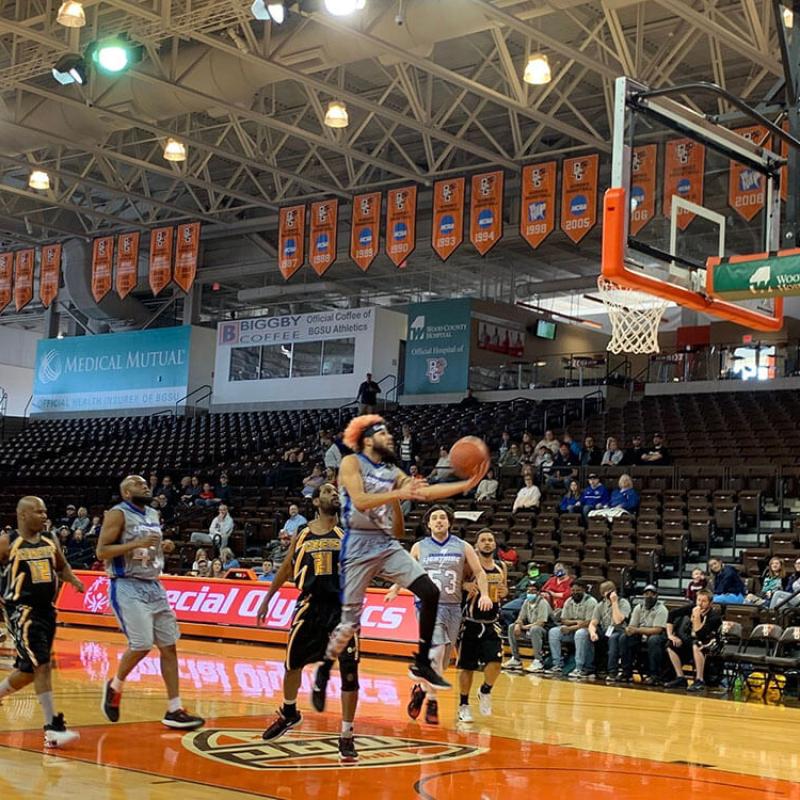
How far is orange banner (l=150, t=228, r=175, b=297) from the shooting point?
2959 centimetres

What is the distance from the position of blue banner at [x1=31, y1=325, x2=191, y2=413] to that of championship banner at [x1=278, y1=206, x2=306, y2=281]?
9.25 metres

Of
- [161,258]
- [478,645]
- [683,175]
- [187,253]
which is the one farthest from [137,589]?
[161,258]

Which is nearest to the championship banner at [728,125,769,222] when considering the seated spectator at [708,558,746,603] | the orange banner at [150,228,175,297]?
the seated spectator at [708,558,746,603]

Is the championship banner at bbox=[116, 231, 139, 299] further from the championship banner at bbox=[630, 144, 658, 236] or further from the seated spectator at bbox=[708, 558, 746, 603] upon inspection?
the championship banner at bbox=[630, 144, 658, 236]

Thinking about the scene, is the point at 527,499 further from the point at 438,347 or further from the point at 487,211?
the point at 438,347

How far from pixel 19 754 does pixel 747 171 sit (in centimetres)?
693

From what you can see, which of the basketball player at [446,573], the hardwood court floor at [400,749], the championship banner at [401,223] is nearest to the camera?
the hardwood court floor at [400,749]

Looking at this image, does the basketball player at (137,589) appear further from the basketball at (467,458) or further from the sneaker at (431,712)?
the basketball at (467,458)

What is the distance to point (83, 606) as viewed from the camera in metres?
19.0

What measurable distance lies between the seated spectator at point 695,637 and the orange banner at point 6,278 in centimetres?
2428

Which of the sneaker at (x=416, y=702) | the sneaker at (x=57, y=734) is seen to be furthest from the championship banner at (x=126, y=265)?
the sneaker at (x=57, y=734)

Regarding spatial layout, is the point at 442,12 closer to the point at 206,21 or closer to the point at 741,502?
the point at 206,21

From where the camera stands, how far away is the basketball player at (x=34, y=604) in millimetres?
7402

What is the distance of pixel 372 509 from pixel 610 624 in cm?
829
